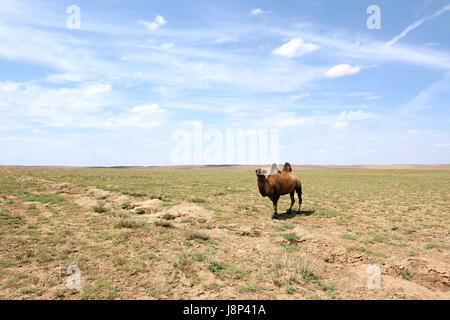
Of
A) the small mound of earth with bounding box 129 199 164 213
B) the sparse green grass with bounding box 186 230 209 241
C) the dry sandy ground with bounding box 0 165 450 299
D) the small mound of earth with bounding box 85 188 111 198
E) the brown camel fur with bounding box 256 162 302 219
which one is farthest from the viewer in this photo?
the small mound of earth with bounding box 85 188 111 198

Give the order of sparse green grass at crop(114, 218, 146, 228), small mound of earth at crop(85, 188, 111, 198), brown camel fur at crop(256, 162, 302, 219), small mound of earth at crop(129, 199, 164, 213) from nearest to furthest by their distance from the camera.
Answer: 1. sparse green grass at crop(114, 218, 146, 228)
2. brown camel fur at crop(256, 162, 302, 219)
3. small mound of earth at crop(129, 199, 164, 213)
4. small mound of earth at crop(85, 188, 111, 198)

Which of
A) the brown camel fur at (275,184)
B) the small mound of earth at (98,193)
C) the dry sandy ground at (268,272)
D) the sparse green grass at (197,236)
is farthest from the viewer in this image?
the small mound of earth at (98,193)

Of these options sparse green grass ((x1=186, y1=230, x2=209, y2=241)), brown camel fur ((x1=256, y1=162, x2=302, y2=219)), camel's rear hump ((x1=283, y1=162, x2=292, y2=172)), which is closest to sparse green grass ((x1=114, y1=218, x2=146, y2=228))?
sparse green grass ((x1=186, y1=230, x2=209, y2=241))

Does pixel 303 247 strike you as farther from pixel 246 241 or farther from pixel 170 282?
pixel 170 282

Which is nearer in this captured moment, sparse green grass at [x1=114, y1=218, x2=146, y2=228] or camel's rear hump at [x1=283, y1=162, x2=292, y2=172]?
sparse green grass at [x1=114, y1=218, x2=146, y2=228]

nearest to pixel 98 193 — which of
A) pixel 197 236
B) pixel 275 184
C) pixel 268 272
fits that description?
pixel 197 236

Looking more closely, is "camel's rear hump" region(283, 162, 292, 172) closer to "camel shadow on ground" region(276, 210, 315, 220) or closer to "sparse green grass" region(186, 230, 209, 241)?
"camel shadow on ground" region(276, 210, 315, 220)

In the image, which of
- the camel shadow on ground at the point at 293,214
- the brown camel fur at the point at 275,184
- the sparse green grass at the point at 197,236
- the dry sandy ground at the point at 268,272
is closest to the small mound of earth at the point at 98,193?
the dry sandy ground at the point at 268,272

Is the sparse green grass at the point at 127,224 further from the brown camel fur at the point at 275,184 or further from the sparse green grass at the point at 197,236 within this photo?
the brown camel fur at the point at 275,184

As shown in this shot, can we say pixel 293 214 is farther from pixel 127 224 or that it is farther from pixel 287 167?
pixel 127 224

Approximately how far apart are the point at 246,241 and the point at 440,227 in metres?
9.70

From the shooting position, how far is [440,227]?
1148 centimetres

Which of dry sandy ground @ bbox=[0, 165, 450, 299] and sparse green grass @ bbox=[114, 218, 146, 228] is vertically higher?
sparse green grass @ bbox=[114, 218, 146, 228]
